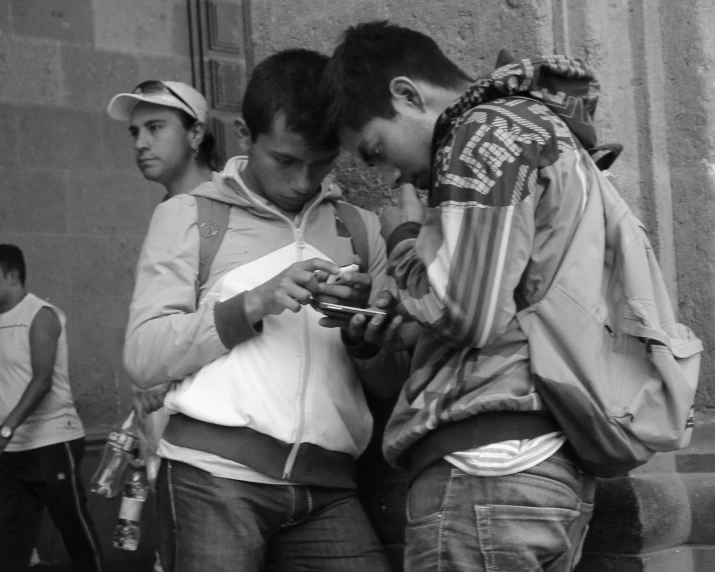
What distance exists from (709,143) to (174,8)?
212 inches

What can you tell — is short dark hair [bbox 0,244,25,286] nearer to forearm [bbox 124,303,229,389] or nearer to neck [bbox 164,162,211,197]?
neck [bbox 164,162,211,197]

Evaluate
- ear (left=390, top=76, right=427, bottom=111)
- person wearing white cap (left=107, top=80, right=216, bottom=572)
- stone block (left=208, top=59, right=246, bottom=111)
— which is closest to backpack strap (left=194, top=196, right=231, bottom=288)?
ear (left=390, top=76, right=427, bottom=111)

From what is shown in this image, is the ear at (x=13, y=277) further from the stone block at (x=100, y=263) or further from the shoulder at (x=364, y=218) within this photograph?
the shoulder at (x=364, y=218)

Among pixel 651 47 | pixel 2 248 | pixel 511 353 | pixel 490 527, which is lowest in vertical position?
pixel 2 248

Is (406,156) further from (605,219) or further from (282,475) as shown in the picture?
(282,475)

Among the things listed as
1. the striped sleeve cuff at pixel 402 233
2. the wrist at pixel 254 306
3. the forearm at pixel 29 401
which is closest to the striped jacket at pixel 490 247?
the striped sleeve cuff at pixel 402 233

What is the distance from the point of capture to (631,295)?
6.35 feet

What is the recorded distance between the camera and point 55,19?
23.4ft

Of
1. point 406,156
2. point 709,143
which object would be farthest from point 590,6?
point 406,156

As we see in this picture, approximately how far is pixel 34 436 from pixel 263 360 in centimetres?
330

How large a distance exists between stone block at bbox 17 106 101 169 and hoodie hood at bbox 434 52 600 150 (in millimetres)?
5434

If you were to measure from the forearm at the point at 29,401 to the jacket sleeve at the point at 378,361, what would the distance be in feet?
9.74

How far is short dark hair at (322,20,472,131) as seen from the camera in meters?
2.21

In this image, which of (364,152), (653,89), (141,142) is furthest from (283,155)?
(141,142)
